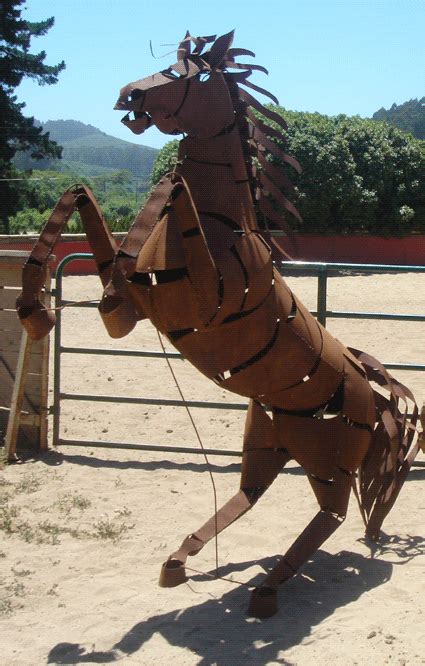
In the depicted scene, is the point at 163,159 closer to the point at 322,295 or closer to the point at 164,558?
the point at 322,295

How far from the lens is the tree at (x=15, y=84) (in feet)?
72.4

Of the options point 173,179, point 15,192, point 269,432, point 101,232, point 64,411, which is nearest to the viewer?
point 173,179

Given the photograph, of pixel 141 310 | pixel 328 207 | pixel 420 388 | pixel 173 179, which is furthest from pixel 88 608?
pixel 328 207

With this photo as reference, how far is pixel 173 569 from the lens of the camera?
12.1 feet

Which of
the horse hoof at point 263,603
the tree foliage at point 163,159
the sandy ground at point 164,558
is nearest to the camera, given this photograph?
the sandy ground at point 164,558

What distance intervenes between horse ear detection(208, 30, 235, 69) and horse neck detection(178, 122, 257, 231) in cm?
26

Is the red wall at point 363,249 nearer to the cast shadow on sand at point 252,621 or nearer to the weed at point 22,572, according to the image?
the cast shadow on sand at point 252,621

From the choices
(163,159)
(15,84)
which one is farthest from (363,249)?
(15,84)

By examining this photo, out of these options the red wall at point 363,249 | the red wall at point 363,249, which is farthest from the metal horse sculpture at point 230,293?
the red wall at point 363,249

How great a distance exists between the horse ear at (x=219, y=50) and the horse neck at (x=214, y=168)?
263mm

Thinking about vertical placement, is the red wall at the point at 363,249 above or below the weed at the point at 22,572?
above

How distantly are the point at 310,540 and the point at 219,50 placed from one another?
7.44 feet

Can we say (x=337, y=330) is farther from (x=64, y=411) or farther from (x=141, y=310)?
(x=141, y=310)

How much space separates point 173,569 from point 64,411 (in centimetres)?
336
